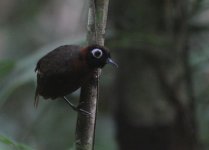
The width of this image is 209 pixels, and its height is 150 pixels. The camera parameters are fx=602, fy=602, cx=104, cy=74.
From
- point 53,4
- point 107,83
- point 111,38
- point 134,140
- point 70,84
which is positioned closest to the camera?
point 70,84

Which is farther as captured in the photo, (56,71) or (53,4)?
(53,4)

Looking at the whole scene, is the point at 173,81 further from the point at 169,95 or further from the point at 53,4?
the point at 53,4

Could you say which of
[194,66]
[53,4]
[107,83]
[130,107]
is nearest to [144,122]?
[130,107]

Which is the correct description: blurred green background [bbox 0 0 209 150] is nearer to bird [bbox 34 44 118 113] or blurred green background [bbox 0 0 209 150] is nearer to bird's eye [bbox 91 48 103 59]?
bird [bbox 34 44 118 113]

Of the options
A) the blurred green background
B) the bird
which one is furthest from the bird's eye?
the blurred green background

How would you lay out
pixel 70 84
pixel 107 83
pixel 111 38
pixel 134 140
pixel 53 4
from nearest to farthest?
pixel 70 84
pixel 111 38
pixel 134 140
pixel 107 83
pixel 53 4

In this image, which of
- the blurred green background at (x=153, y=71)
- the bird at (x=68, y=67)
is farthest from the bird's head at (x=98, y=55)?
the blurred green background at (x=153, y=71)

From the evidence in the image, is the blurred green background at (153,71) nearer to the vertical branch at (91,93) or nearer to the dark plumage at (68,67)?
the dark plumage at (68,67)
